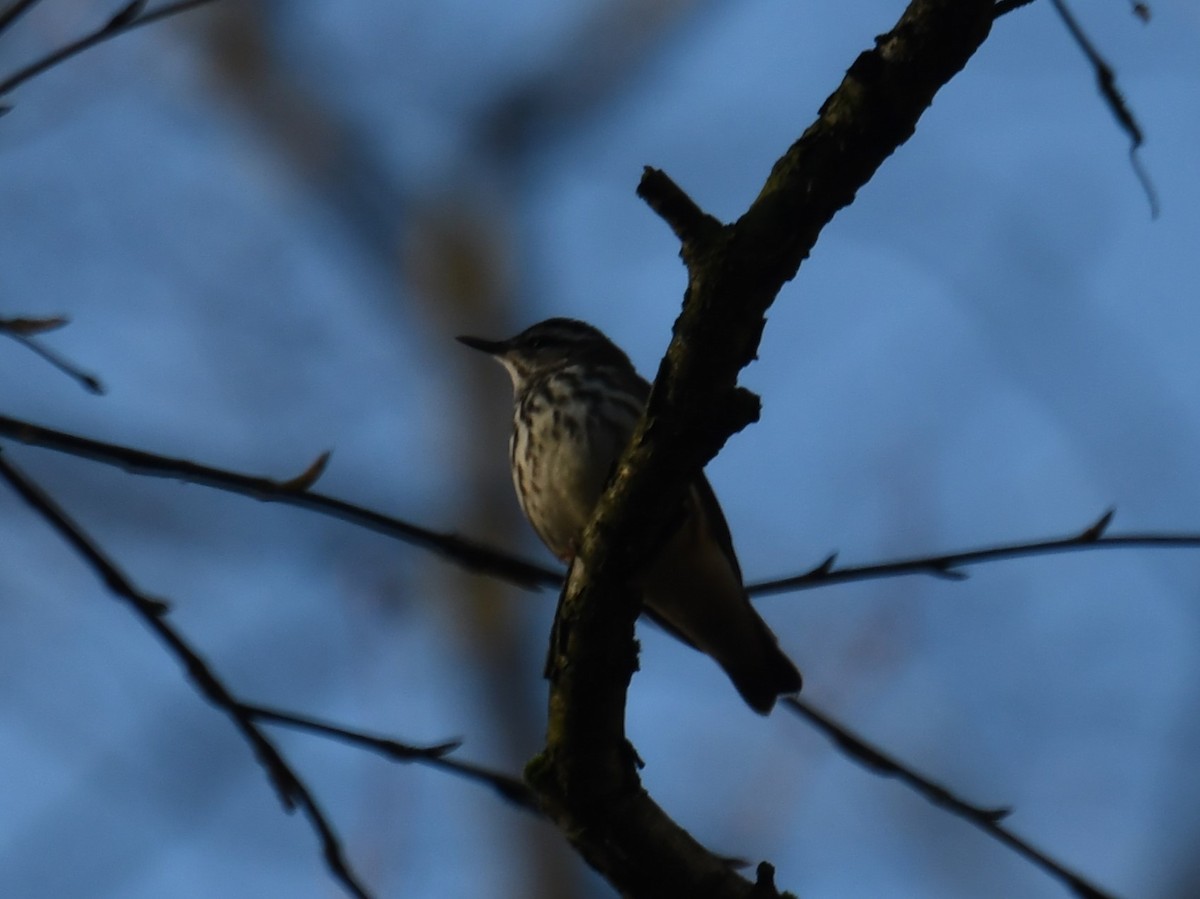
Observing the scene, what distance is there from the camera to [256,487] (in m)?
2.39

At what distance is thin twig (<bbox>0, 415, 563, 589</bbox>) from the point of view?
2.29 meters

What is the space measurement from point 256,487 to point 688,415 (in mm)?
700

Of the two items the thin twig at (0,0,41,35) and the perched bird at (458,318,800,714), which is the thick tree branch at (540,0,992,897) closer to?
the thin twig at (0,0,41,35)

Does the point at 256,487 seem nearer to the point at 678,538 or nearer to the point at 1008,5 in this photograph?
the point at 1008,5

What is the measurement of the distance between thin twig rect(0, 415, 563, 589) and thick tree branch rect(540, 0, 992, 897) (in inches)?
12.4

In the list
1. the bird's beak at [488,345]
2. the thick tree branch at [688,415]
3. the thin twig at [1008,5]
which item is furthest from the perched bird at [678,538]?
the thin twig at [1008,5]

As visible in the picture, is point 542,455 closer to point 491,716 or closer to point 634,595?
point 634,595

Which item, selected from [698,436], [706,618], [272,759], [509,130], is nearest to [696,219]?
[698,436]

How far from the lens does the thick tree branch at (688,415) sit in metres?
2.40

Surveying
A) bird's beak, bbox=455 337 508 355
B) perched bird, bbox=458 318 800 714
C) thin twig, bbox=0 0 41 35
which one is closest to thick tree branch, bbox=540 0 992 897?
thin twig, bbox=0 0 41 35

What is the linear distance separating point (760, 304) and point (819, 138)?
0.91ft

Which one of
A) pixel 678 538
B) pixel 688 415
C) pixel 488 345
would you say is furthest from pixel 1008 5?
pixel 488 345

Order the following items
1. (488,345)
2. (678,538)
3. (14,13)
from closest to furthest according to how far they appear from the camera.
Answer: (14,13) < (678,538) < (488,345)

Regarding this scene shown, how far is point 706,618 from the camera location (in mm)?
5258
